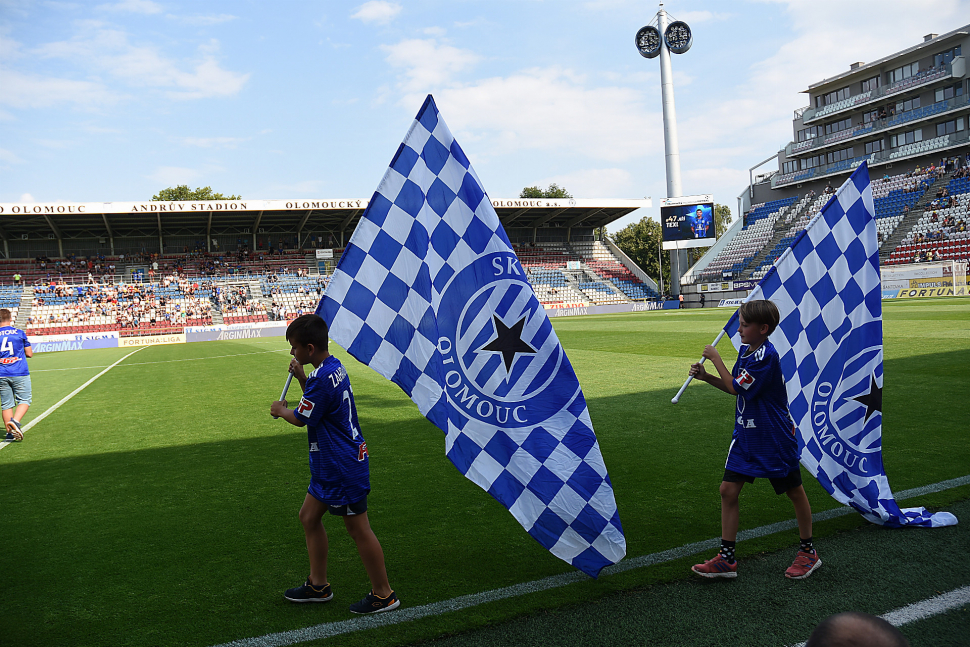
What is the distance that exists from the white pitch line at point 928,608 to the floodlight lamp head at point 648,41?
6262cm

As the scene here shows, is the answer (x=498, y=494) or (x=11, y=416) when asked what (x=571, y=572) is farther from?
(x=11, y=416)

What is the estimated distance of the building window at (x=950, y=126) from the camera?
49969 millimetres

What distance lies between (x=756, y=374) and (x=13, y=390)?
10590mm

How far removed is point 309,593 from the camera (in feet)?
12.5

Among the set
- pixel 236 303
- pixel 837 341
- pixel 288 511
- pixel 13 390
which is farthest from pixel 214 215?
pixel 837 341

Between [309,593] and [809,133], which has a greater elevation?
[809,133]

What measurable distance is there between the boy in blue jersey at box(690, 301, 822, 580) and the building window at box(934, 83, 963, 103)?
60.6 m

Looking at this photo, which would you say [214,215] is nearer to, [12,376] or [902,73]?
[12,376]

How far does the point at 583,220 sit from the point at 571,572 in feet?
203

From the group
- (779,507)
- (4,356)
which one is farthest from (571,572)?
(4,356)

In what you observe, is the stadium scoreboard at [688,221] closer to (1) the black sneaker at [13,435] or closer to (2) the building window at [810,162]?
(2) the building window at [810,162]

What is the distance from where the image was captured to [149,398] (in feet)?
45.1

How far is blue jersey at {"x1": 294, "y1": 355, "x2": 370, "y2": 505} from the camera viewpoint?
11.5 ft

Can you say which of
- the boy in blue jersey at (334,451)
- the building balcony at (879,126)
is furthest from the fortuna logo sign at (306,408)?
the building balcony at (879,126)
